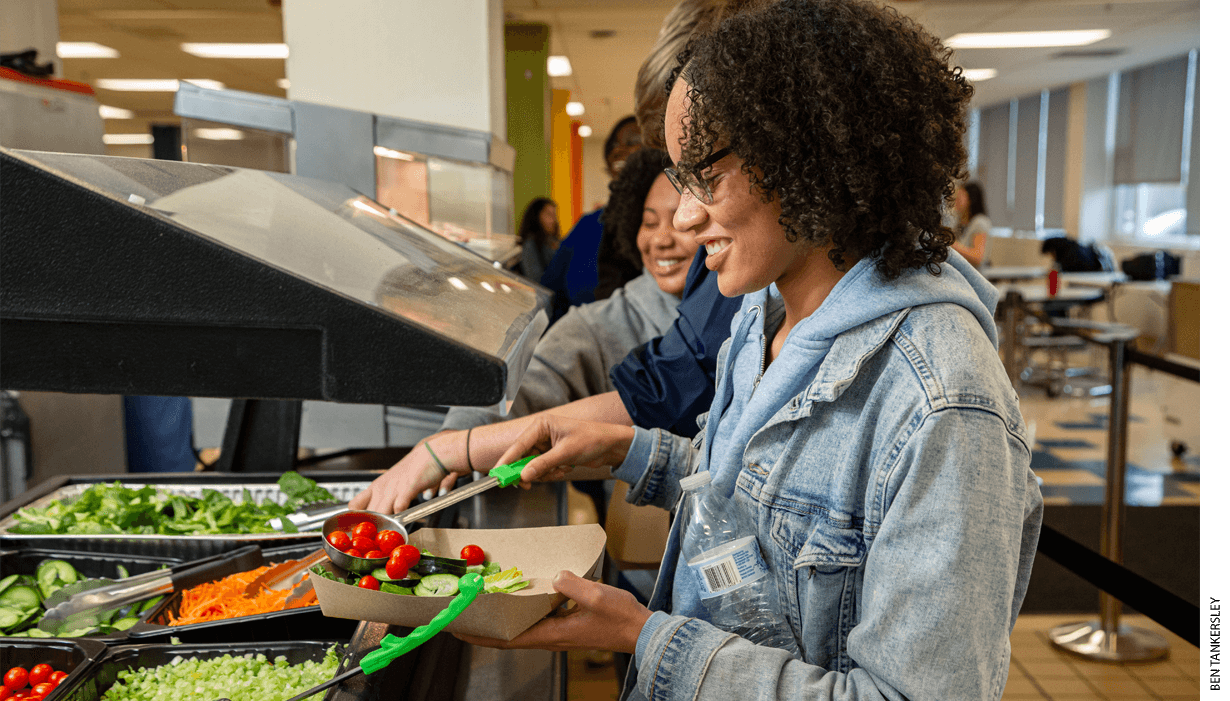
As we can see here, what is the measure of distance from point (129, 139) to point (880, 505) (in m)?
21.3

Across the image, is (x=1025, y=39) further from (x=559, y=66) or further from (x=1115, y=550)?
(x=1115, y=550)

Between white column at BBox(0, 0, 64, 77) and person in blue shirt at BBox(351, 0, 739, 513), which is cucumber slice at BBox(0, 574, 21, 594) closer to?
person in blue shirt at BBox(351, 0, 739, 513)

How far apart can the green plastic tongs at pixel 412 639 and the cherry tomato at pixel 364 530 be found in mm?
188

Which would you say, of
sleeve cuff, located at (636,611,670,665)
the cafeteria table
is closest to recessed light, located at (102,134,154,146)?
the cafeteria table

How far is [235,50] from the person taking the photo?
9633 mm

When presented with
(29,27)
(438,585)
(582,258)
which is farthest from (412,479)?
(29,27)

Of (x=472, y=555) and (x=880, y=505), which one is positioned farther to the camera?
(x=472, y=555)

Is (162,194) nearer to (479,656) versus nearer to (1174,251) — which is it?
(479,656)

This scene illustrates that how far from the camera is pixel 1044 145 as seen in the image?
13000mm

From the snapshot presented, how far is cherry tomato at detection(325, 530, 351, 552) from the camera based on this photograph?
3.21 ft

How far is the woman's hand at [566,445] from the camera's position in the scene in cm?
128

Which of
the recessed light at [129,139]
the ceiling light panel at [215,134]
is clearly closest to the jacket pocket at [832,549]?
the ceiling light panel at [215,134]

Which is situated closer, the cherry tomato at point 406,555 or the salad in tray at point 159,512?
the cherry tomato at point 406,555

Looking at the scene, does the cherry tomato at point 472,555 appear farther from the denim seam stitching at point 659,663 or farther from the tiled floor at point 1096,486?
the tiled floor at point 1096,486
